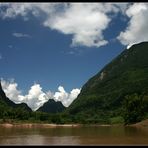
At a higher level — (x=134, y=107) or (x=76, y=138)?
(x=134, y=107)

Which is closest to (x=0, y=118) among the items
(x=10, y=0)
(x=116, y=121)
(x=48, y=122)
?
(x=48, y=122)

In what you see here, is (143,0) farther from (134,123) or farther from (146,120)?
(134,123)

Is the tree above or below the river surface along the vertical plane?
above

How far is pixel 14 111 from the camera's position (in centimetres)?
18788

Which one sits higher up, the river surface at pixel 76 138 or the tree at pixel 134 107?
the tree at pixel 134 107

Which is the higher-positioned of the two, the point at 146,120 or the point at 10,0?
the point at 10,0

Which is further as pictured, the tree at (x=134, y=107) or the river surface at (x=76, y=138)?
the tree at (x=134, y=107)

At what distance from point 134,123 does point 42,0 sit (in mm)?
132996

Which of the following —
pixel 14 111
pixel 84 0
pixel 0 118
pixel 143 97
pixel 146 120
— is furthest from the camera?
pixel 14 111

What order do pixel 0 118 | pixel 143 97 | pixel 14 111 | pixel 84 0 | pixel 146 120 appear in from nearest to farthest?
1. pixel 84 0
2. pixel 146 120
3. pixel 143 97
4. pixel 0 118
5. pixel 14 111

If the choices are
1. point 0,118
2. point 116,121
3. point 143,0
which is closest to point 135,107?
point 116,121

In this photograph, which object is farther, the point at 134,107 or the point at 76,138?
the point at 134,107

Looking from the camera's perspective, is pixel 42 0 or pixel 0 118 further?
pixel 0 118

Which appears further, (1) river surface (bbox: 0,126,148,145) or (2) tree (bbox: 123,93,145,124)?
(2) tree (bbox: 123,93,145,124)
